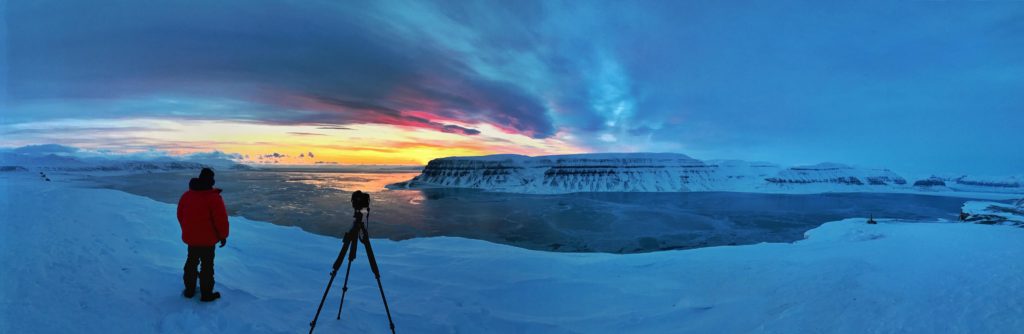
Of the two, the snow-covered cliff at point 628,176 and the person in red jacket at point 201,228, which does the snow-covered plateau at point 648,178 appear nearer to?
the snow-covered cliff at point 628,176

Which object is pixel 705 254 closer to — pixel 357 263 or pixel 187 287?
pixel 357 263

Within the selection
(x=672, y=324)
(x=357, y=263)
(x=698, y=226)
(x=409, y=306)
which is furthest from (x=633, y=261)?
(x=698, y=226)

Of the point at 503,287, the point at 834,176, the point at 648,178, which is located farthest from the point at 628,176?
the point at 503,287

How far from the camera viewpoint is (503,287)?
26.3 ft

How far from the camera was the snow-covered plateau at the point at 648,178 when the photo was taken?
8388cm

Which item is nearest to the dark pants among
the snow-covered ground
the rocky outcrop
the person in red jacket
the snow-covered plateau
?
the person in red jacket

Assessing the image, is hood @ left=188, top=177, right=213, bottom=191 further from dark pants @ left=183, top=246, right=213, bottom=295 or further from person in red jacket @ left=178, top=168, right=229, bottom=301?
dark pants @ left=183, top=246, right=213, bottom=295

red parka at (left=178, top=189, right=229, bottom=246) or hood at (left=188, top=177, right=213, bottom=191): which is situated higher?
Answer: hood at (left=188, top=177, right=213, bottom=191)

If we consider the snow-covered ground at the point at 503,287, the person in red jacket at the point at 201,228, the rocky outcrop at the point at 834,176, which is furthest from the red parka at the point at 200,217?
the rocky outcrop at the point at 834,176

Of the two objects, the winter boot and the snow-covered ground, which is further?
the winter boot

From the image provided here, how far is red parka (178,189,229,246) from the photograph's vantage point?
16.5ft

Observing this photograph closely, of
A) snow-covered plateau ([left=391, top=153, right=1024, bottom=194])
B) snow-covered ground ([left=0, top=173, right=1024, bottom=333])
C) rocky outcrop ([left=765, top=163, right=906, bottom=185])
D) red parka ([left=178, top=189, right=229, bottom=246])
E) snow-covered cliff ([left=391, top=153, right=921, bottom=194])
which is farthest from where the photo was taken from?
rocky outcrop ([left=765, top=163, right=906, bottom=185])

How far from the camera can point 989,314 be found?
446cm

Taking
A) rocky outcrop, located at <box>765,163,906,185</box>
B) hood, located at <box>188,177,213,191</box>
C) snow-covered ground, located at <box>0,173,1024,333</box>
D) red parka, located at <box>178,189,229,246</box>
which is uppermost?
rocky outcrop, located at <box>765,163,906,185</box>
